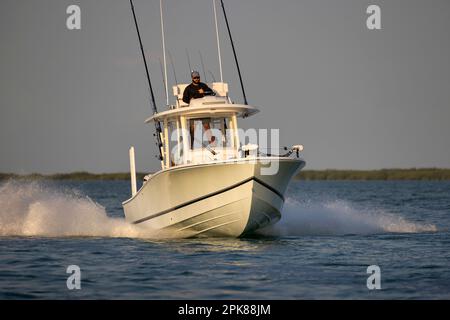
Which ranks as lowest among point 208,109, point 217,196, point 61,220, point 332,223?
point 332,223

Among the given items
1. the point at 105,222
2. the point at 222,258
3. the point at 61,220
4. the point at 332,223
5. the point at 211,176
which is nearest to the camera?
the point at 222,258

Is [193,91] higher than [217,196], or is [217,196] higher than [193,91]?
[193,91]

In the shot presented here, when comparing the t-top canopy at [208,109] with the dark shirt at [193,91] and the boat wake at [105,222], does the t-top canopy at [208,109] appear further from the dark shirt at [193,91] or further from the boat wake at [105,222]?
the boat wake at [105,222]

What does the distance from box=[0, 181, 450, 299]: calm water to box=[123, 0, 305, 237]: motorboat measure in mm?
560

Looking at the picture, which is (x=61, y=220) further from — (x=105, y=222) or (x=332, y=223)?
(x=332, y=223)

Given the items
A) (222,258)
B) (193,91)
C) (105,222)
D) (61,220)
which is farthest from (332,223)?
(222,258)

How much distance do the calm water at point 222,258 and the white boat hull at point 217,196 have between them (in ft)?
1.47

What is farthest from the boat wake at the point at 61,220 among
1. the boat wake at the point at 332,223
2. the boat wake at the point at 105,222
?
the boat wake at the point at 332,223

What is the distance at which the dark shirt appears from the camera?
19547 mm

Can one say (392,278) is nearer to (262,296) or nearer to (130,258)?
(262,296)

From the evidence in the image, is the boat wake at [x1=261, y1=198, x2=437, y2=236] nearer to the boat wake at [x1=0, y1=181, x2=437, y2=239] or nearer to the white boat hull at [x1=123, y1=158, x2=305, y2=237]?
the boat wake at [x1=0, y1=181, x2=437, y2=239]

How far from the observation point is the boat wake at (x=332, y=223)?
73.9 ft

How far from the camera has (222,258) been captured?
53.0 feet

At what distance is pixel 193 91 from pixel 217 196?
3089 mm
